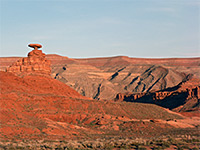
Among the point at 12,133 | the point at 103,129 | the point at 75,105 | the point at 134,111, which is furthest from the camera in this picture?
the point at 134,111

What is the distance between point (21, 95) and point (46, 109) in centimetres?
427

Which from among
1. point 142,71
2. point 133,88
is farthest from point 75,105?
point 142,71

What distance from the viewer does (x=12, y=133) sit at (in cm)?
3662

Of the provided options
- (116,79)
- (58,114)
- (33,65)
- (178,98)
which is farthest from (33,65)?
(116,79)

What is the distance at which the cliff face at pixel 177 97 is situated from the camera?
8119cm

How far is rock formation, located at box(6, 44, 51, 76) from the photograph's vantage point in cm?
6525

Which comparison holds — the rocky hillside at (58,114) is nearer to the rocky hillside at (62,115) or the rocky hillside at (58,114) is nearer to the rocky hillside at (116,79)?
the rocky hillside at (62,115)

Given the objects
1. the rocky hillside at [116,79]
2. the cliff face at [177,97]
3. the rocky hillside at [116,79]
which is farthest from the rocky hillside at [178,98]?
the rocky hillside at [116,79]

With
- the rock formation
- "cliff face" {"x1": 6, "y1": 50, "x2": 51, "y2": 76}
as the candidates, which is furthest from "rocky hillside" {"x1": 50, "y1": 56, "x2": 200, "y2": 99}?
"cliff face" {"x1": 6, "y1": 50, "x2": 51, "y2": 76}

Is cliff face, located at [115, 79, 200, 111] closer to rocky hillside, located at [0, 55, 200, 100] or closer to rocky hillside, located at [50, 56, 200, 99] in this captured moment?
rocky hillside, located at [0, 55, 200, 100]

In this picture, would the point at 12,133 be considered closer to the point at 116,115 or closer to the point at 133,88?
the point at 116,115

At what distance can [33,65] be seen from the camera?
65688mm

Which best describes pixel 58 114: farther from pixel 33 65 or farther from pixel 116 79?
pixel 116 79

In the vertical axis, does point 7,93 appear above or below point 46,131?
above
